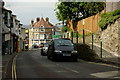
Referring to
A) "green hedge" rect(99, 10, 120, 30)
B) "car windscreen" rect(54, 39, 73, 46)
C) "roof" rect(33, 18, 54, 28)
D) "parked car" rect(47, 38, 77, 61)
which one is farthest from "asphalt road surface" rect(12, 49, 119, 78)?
"roof" rect(33, 18, 54, 28)

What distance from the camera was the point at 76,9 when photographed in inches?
1758

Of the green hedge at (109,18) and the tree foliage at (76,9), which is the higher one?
the tree foliage at (76,9)

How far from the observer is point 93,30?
111 feet

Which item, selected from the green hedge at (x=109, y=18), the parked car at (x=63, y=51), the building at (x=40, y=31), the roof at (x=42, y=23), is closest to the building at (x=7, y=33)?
the green hedge at (x=109, y=18)

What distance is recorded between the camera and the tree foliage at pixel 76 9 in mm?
42222

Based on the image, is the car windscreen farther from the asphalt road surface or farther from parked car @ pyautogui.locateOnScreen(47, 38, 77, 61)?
the asphalt road surface

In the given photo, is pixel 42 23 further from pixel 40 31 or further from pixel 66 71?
pixel 66 71

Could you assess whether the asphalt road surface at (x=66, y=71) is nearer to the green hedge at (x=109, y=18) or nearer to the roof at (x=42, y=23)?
the green hedge at (x=109, y=18)

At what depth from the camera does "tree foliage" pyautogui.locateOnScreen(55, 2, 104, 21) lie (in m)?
42.2

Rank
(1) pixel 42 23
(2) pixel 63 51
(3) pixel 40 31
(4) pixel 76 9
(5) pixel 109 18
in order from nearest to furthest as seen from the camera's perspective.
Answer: (2) pixel 63 51, (5) pixel 109 18, (4) pixel 76 9, (1) pixel 42 23, (3) pixel 40 31

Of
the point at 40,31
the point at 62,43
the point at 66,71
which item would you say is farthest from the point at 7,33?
the point at 40,31

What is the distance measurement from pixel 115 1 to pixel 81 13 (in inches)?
866

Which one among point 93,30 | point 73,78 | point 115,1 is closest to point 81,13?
point 93,30

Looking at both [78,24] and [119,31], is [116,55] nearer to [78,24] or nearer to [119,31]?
[119,31]
